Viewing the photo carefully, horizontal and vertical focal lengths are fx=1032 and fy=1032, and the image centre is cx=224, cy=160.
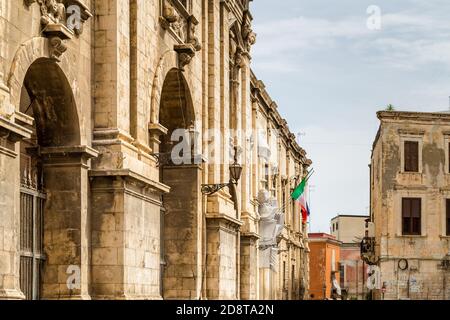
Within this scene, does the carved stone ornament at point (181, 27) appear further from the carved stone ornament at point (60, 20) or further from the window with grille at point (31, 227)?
the window with grille at point (31, 227)

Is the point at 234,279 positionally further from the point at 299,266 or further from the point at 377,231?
the point at 299,266

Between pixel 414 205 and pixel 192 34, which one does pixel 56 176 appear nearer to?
pixel 192 34

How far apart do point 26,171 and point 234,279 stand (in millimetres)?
12403

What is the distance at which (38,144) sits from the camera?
17391 mm

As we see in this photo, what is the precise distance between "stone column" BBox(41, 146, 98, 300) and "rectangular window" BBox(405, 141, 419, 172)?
36.3 m

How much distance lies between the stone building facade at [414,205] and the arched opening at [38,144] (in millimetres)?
35369

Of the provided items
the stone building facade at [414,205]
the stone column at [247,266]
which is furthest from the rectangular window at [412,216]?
the stone column at [247,266]

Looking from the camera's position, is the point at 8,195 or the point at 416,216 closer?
the point at 8,195

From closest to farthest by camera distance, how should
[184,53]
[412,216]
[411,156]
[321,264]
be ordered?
A: [184,53] < [412,216] < [411,156] < [321,264]

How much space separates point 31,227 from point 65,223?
582 mm

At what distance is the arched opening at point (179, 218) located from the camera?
79.1 ft

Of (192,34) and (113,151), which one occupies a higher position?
(192,34)

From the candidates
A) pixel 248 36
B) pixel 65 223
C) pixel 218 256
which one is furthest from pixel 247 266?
pixel 65 223

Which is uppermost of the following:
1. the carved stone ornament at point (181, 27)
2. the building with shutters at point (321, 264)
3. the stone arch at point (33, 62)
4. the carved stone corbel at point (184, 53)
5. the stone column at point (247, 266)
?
the carved stone ornament at point (181, 27)
